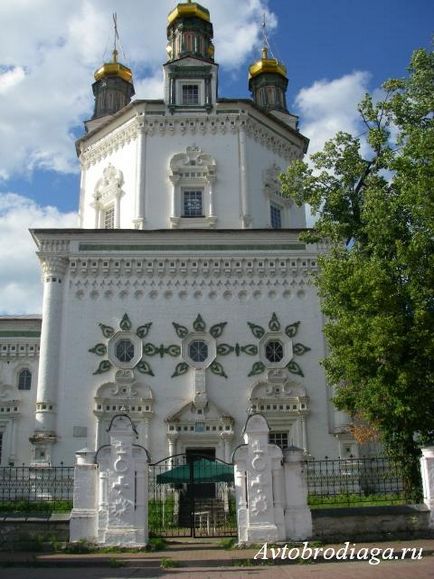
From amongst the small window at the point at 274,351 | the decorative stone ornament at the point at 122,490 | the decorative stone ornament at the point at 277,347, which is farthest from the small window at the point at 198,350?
the decorative stone ornament at the point at 122,490

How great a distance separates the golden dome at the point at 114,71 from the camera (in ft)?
97.8

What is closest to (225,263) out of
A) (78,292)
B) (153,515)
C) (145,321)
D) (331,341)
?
(145,321)

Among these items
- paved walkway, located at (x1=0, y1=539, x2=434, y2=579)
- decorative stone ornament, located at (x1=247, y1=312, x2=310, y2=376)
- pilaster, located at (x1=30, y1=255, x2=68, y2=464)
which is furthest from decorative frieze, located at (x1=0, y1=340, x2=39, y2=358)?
paved walkway, located at (x1=0, y1=539, x2=434, y2=579)

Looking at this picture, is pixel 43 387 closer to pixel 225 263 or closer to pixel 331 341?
pixel 225 263

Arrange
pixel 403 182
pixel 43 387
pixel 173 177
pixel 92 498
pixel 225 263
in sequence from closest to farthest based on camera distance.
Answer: pixel 92 498 → pixel 403 182 → pixel 43 387 → pixel 225 263 → pixel 173 177

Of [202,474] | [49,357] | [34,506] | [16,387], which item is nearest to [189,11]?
[49,357]

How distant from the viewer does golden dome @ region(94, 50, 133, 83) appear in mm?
29797

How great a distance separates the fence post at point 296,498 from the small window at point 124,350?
978 cm

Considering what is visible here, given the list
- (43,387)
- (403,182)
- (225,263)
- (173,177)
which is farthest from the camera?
(173,177)

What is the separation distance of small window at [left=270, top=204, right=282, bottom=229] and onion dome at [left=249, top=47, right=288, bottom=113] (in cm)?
670

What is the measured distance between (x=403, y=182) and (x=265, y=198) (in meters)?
9.53

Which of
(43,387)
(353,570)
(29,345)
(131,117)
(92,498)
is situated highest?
(131,117)

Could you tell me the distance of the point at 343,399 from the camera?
53.9ft

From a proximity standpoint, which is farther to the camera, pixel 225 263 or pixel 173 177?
pixel 173 177
